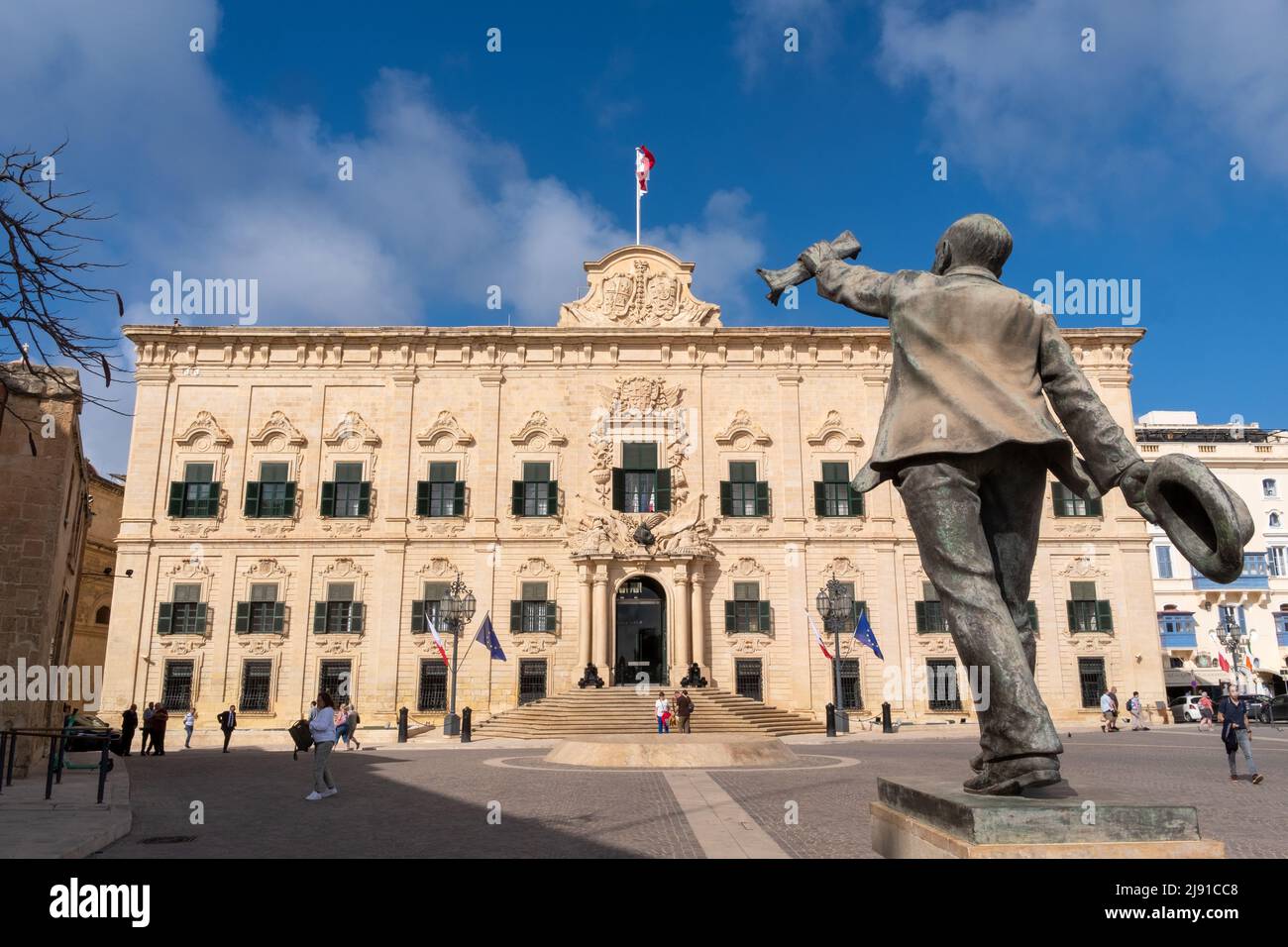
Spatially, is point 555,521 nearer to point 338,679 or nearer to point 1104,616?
point 338,679

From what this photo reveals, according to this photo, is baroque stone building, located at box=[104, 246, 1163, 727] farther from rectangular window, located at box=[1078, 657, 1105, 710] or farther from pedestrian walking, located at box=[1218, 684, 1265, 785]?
pedestrian walking, located at box=[1218, 684, 1265, 785]

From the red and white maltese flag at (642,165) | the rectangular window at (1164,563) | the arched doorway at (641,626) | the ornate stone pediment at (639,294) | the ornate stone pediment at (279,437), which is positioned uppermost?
the red and white maltese flag at (642,165)

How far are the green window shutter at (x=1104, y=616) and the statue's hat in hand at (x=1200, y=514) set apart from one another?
29.8m

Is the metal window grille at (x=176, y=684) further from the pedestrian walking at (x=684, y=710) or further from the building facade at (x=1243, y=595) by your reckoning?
the building facade at (x=1243, y=595)

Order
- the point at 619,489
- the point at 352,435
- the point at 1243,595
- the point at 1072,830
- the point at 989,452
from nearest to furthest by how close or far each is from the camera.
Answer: the point at 1072,830 → the point at 989,452 → the point at 619,489 → the point at 352,435 → the point at 1243,595

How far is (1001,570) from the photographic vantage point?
4.14 metres

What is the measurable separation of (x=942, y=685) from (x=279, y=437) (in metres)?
23.6

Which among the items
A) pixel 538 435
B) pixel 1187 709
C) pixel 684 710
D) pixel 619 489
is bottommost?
pixel 1187 709

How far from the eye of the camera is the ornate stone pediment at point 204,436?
30.4 m

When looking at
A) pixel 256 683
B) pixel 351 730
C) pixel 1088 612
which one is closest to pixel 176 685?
pixel 256 683

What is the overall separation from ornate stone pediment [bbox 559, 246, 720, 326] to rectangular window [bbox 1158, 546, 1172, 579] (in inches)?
1078

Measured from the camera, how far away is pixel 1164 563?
144ft

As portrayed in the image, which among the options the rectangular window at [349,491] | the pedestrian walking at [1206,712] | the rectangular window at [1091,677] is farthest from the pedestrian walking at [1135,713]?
the rectangular window at [349,491]
